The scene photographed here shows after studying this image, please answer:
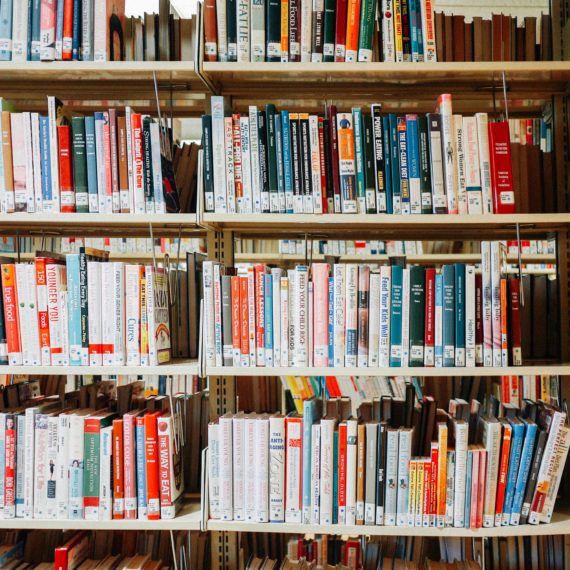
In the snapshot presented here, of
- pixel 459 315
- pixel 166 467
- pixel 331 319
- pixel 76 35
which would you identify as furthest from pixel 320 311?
pixel 76 35

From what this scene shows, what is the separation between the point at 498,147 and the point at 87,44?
1.16 metres

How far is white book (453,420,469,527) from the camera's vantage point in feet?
4.81

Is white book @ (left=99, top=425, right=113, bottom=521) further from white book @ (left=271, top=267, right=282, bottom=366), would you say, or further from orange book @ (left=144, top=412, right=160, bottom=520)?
white book @ (left=271, top=267, right=282, bottom=366)

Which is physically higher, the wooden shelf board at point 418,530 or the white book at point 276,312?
the white book at point 276,312

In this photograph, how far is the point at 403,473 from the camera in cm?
148

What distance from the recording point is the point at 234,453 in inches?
60.3

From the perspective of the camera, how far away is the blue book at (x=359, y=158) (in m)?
1.53

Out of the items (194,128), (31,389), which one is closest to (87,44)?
(31,389)

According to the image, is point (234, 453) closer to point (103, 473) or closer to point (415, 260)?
point (103, 473)

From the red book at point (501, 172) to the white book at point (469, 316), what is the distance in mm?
192

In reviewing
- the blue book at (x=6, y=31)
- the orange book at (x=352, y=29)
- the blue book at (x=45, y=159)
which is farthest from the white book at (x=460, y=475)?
the blue book at (x=6, y=31)

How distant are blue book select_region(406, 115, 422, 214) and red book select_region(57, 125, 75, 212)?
3.05 feet

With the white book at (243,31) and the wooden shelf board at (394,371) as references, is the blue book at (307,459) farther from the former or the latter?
the white book at (243,31)

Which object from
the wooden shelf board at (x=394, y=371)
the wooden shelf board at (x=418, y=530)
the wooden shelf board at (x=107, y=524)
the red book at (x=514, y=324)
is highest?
the red book at (x=514, y=324)
